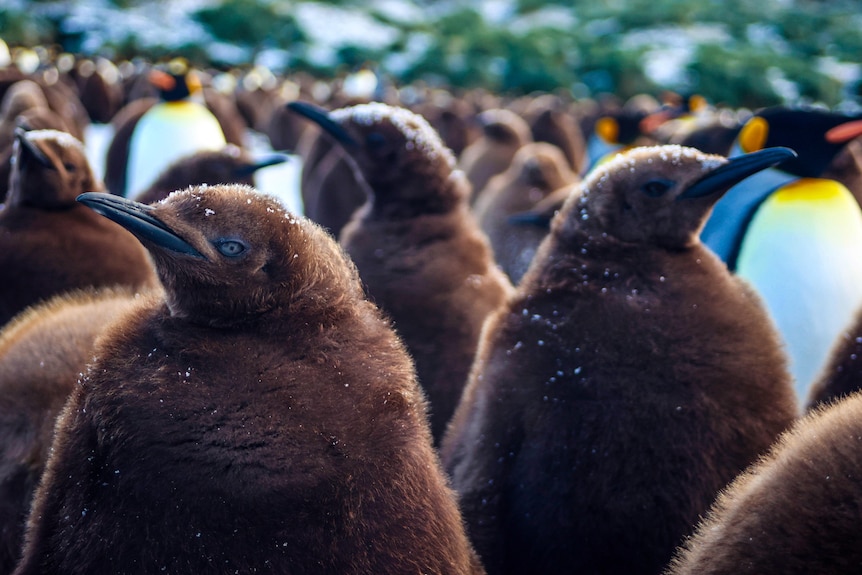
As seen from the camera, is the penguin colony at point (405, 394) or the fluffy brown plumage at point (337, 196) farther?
the fluffy brown plumage at point (337, 196)

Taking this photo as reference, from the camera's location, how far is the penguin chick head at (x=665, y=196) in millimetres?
2355

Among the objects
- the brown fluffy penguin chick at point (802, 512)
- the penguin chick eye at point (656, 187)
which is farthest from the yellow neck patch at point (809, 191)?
the brown fluffy penguin chick at point (802, 512)

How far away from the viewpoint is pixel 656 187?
2.38 meters

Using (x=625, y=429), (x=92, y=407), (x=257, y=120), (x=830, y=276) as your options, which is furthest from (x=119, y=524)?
(x=257, y=120)

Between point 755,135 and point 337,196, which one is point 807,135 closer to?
point 755,135

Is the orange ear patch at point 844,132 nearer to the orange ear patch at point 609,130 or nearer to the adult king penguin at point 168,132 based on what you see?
the adult king penguin at point 168,132

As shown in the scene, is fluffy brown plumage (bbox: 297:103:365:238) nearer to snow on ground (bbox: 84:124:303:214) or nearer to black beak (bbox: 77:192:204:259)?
snow on ground (bbox: 84:124:303:214)

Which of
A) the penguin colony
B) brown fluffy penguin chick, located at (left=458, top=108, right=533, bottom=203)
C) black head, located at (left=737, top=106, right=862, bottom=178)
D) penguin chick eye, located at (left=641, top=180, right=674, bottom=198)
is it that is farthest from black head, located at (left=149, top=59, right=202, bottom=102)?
penguin chick eye, located at (left=641, top=180, right=674, bottom=198)

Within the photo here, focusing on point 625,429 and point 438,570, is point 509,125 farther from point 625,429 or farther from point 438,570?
point 438,570

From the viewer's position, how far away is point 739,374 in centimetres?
215

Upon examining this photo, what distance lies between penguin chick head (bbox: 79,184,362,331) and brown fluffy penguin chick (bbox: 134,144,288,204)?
2.29m

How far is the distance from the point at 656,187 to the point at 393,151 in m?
1.46

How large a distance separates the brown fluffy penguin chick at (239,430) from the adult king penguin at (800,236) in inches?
92.5

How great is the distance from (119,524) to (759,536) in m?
1.02
